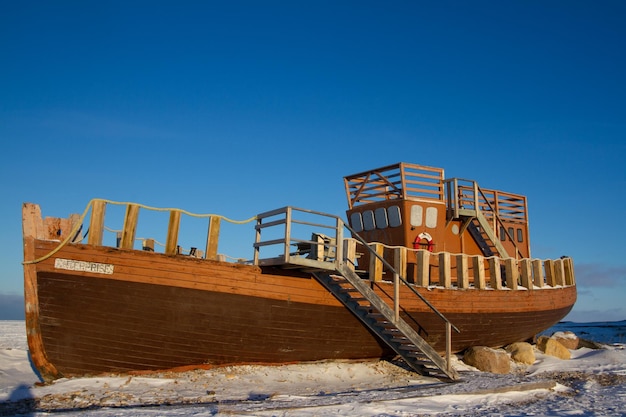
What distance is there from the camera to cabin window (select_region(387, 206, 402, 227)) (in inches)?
719

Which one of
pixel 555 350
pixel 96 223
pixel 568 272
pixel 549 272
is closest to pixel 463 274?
pixel 555 350

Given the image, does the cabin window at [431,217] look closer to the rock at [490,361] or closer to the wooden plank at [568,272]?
the rock at [490,361]

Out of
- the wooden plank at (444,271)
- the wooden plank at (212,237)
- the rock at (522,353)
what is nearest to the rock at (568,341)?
the rock at (522,353)

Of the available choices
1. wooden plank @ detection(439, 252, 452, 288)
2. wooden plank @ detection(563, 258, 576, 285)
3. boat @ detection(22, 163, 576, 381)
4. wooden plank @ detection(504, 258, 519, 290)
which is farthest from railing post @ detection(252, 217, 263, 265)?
wooden plank @ detection(563, 258, 576, 285)

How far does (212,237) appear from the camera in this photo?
12586 mm

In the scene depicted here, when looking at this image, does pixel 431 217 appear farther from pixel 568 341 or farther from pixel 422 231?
pixel 568 341

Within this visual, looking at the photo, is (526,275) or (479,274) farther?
(526,275)

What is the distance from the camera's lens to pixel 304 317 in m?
13.4

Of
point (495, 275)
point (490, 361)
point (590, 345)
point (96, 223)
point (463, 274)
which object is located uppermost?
point (96, 223)

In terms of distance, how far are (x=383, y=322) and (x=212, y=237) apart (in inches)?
209

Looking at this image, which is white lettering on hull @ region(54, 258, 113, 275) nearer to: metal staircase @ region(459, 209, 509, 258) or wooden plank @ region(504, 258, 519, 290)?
metal staircase @ region(459, 209, 509, 258)

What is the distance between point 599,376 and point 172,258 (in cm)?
1207

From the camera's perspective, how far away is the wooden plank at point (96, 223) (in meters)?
11.7

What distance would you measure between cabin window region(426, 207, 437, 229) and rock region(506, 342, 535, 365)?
5.18 m
